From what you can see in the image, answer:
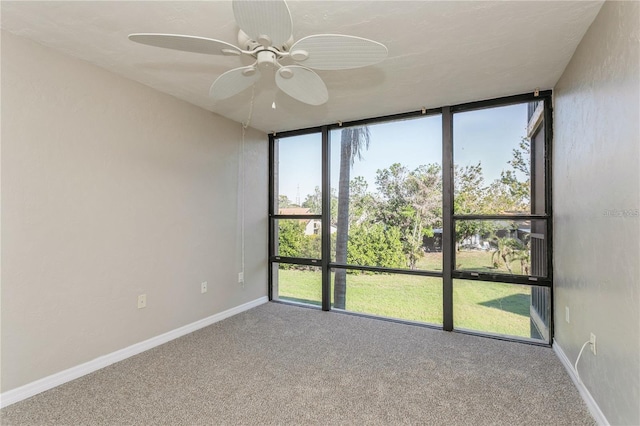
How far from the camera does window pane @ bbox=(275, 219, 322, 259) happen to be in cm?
396

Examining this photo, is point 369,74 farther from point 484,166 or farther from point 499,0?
point 484,166

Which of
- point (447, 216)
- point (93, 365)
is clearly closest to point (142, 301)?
point (93, 365)

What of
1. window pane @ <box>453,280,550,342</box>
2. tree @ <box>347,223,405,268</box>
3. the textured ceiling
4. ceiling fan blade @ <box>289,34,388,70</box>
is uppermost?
the textured ceiling

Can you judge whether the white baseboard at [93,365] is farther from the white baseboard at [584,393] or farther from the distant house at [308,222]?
the white baseboard at [584,393]

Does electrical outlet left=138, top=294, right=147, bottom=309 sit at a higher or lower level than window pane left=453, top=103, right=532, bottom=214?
lower

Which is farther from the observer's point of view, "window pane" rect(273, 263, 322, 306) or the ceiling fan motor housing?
"window pane" rect(273, 263, 322, 306)

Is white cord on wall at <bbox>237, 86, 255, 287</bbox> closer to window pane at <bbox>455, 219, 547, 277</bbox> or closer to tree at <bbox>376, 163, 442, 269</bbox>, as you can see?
tree at <bbox>376, 163, 442, 269</bbox>

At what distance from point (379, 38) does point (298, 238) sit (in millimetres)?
2650

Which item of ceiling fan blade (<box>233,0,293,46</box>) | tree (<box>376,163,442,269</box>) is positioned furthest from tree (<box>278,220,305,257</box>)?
ceiling fan blade (<box>233,0,293,46</box>)

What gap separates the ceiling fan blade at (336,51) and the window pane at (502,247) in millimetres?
2252

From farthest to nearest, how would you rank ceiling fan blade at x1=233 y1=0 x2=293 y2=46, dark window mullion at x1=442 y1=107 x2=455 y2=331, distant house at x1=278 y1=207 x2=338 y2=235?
distant house at x1=278 y1=207 x2=338 y2=235 < dark window mullion at x1=442 y1=107 x2=455 y2=331 < ceiling fan blade at x1=233 y1=0 x2=293 y2=46

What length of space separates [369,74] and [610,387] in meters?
2.46

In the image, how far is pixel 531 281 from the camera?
285cm

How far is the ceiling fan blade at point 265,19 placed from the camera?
44.8 inches
